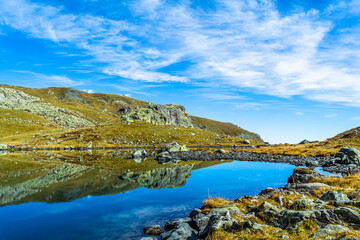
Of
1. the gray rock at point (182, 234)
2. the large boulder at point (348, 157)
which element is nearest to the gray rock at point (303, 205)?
the gray rock at point (182, 234)

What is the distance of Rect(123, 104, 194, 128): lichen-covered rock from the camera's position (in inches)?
5930

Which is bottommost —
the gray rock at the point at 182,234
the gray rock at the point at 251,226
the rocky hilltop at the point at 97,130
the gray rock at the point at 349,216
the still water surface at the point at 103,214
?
the still water surface at the point at 103,214

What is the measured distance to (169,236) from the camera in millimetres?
12906

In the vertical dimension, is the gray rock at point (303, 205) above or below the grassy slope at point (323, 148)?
below

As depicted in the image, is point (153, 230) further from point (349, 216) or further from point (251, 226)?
point (349, 216)

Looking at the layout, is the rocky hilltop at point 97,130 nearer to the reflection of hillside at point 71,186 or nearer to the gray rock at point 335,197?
the reflection of hillside at point 71,186

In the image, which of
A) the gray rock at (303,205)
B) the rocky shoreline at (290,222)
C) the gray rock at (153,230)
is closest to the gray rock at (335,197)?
the rocky shoreline at (290,222)

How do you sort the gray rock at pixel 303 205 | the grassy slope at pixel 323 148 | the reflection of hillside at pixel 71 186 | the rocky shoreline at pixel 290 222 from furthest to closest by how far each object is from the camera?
the grassy slope at pixel 323 148, the reflection of hillside at pixel 71 186, the gray rock at pixel 303 205, the rocky shoreline at pixel 290 222

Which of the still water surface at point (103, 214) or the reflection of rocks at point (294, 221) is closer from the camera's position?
the reflection of rocks at point (294, 221)

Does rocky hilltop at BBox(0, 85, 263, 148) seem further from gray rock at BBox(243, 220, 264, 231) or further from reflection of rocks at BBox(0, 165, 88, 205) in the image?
gray rock at BBox(243, 220, 264, 231)

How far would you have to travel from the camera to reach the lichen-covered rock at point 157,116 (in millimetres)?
150613

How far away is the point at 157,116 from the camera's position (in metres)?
162

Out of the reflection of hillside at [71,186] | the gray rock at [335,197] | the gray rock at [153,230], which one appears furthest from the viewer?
the reflection of hillside at [71,186]

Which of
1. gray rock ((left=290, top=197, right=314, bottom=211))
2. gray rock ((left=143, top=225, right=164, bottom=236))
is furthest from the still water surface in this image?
gray rock ((left=290, top=197, right=314, bottom=211))
